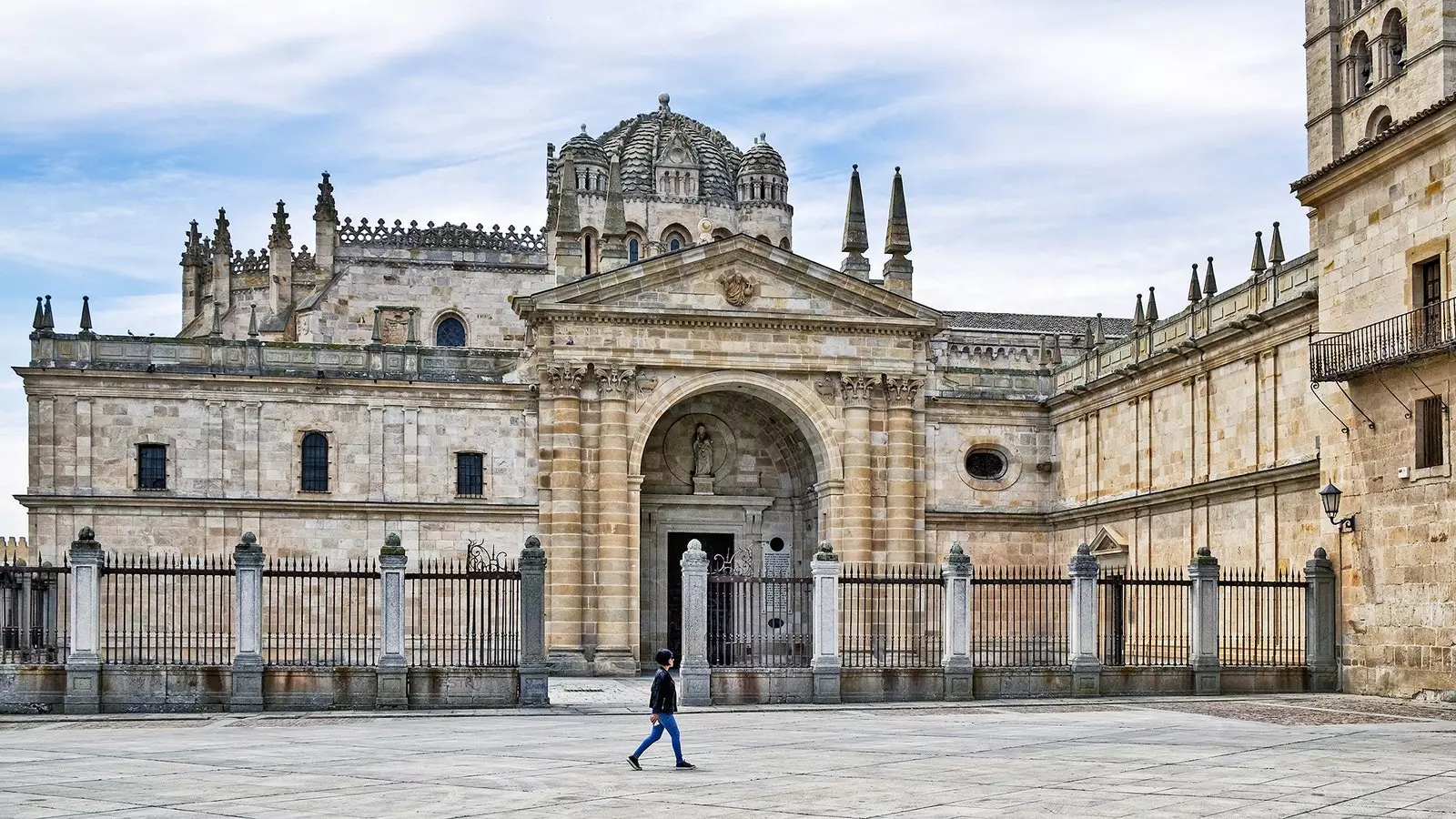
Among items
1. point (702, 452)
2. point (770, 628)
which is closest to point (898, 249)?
point (702, 452)

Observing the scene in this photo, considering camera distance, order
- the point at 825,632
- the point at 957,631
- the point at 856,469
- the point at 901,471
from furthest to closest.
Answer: the point at 901,471, the point at 856,469, the point at 957,631, the point at 825,632

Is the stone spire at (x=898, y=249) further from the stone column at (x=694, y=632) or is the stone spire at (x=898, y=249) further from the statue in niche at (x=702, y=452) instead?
the stone column at (x=694, y=632)

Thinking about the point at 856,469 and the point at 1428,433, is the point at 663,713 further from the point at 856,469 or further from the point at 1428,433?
the point at 856,469

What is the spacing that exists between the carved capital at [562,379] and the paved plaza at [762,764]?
14425 mm

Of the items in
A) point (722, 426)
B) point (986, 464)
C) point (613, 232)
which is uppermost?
point (613, 232)

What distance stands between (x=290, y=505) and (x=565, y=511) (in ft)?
22.7

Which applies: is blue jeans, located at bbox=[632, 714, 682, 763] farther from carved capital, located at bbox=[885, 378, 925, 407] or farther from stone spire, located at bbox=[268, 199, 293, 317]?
stone spire, located at bbox=[268, 199, 293, 317]

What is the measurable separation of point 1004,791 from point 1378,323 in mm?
17000

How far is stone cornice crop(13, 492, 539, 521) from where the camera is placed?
132 feet

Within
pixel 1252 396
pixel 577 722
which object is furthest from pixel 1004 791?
pixel 1252 396

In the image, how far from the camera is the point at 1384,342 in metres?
28.5

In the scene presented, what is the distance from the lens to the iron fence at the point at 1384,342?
27.2 metres

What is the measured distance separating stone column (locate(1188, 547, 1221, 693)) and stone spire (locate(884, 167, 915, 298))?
14.0 metres

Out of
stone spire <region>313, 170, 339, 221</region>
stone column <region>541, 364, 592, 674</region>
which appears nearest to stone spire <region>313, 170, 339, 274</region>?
stone spire <region>313, 170, 339, 221</region>
